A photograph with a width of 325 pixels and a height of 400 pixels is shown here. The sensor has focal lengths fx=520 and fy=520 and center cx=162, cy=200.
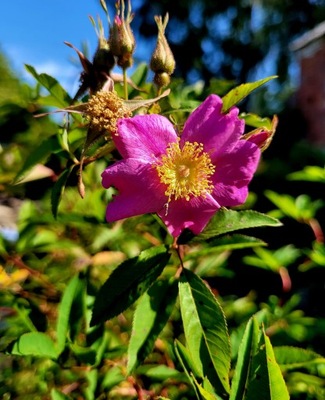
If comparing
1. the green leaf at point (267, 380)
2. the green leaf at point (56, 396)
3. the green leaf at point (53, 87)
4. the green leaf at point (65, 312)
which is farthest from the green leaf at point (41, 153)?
the green leaf at point (267, 380)

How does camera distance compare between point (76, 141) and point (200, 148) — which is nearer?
point (200, 148)

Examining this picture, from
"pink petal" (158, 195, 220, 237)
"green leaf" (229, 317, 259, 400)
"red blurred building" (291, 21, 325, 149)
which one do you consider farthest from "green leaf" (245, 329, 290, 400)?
"red blurred building" (291, 21, 325, 149)

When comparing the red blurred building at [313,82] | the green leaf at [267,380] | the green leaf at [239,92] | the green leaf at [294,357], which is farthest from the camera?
the red blurred building at [313,82]

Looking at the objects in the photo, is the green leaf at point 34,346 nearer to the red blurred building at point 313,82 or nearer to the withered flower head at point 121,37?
the withered flower head at point 121,37

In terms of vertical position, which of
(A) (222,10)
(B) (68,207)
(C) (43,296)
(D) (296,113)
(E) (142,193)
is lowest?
(D) (296,113)

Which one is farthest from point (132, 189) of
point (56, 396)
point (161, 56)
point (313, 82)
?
point (313, 82)

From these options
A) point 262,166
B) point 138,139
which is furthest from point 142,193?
point 262,166

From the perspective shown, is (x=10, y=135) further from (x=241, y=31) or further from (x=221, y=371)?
(x=241, y=31)
